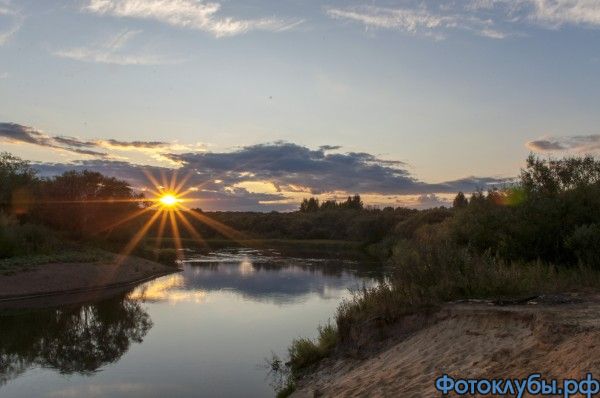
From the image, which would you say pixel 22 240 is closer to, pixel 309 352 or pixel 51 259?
pixel 51 259

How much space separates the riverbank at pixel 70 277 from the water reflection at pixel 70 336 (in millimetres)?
4150

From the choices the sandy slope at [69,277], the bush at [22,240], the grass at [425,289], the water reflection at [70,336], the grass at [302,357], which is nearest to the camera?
the grass at [425,289]

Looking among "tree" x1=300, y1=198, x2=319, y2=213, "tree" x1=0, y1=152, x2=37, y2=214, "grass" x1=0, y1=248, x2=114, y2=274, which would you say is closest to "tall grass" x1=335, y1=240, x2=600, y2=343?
"grass" x1=0, y1=248, x2=114, y2=274

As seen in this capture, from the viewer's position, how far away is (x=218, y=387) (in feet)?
46.7

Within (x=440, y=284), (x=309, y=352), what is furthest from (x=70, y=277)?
(x=440, y=284)

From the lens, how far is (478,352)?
9562mm

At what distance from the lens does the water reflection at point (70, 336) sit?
17625 millimetres

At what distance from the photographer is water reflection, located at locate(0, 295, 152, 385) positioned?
17.6 meters

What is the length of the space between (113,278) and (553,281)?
3072 cm

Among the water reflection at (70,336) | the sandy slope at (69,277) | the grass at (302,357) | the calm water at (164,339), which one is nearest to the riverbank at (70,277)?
the sandy slope at (69,277)

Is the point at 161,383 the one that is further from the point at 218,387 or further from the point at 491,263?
the point at 491,263

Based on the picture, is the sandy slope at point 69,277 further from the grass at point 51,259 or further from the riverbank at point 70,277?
the grass at point 51,259

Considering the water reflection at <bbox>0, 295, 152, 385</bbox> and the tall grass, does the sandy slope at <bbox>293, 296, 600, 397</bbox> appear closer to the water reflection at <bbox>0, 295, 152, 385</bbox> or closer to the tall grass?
the tall grass

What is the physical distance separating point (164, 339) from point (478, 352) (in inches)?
546
